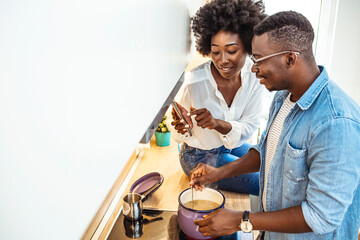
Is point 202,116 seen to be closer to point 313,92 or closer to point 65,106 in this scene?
point 313,92

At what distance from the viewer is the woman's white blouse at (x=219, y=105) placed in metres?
1.47

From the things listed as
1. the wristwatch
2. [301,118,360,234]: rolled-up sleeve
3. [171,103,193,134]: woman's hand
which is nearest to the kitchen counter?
[171,103,193,134]: woman's hand

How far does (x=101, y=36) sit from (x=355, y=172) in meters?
0.71

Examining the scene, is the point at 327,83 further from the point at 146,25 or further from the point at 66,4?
the point at 66,4

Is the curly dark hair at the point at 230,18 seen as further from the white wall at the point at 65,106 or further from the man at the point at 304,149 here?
the white wall at the point at 65,106

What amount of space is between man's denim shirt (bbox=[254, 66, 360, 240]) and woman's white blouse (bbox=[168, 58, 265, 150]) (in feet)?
1.59

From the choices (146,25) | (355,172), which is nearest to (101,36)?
(146,25)

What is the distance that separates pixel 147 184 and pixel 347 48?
222 cm

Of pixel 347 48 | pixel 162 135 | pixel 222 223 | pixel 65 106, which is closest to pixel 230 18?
pixel 222 223

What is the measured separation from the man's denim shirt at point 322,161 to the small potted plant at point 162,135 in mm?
954

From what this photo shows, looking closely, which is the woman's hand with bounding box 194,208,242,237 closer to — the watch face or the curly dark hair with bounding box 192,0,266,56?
the watch face

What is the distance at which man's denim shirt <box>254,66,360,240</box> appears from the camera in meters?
0.80

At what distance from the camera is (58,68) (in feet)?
1.10

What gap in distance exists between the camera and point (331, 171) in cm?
80
